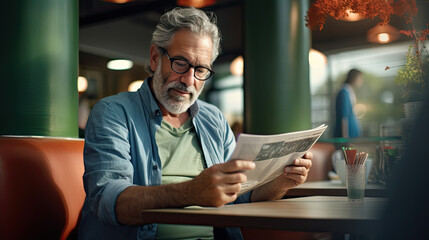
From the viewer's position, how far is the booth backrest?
1.40m

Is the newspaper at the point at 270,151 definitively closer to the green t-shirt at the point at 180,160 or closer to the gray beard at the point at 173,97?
the green t-shirt at the point at 180,160

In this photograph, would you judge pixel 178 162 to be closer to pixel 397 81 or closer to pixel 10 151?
pixel 10 151

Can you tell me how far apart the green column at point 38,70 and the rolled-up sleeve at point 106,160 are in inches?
16.8

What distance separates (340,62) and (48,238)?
10047 millimetres

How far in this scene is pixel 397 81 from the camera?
1794mm

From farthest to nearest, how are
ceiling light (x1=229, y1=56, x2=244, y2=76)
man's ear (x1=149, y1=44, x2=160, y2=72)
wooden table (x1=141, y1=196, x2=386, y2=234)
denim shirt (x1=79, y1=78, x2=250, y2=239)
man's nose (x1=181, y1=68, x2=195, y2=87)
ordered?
ceiling light (x1=229, y1=56, x2=244, y2=76) < man's ear (x1=149, y1=44, x2=160, y2=72) < man's nose (x1=181, y1=68, x2=195, y2=87) < denim shirt (x1=79, y1=78, x2=250, y2=239) < wooden table (x1=141, y1=196, x2=386, y2=234)

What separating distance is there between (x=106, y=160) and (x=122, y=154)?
7cm

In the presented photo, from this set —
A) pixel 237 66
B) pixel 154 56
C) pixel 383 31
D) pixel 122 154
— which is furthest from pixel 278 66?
pixel 237 66

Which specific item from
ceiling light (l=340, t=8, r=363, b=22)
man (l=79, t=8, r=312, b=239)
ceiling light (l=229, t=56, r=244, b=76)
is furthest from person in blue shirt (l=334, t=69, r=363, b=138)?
man (l=79, t=8, r=312, b=239)

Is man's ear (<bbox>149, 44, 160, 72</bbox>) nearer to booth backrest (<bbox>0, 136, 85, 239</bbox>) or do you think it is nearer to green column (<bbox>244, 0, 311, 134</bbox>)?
booth backrest (<bbox>0, 136, 85, 239</bbox>)

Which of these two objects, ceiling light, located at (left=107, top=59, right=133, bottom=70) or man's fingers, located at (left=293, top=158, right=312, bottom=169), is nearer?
man's fingers, located at (left=293, top=158, right=312, bottom=169)

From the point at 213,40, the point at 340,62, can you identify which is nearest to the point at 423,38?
the point at 213,40

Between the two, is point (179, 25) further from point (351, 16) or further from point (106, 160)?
point (351, 16)

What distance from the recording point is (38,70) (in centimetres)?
184
